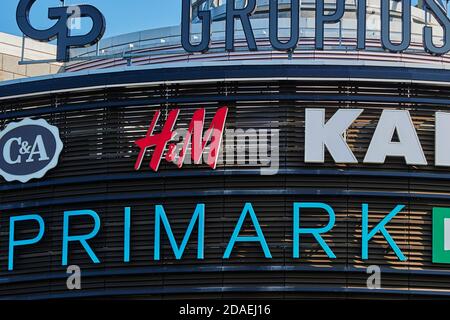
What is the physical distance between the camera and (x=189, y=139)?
150ft

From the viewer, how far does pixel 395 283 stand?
4419 centimetres

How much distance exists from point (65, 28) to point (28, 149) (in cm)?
402

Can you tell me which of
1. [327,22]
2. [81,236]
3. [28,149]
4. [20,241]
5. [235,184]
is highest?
[327,22]

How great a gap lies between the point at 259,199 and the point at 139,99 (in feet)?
16.1

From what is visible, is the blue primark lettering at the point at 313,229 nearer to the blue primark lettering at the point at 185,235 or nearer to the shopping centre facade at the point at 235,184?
the shopping centre facade at the point at 235,184

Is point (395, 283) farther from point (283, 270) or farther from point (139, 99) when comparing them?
point (139, 99)

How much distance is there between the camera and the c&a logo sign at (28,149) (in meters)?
46.8

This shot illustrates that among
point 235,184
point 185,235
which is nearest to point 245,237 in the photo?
point 235,184

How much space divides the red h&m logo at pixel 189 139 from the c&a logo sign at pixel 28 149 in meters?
2.79

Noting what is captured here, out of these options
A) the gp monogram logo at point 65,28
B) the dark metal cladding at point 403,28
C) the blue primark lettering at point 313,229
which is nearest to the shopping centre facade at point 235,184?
the blue primark lettering at point 313,229

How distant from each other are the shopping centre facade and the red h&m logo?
0.14 ft

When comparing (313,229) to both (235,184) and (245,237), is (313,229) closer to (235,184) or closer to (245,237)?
(245,237)

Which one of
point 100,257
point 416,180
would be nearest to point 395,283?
point 416,180

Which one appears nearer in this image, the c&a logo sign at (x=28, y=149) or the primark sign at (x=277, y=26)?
the primark sign at (x=277, y=26)
